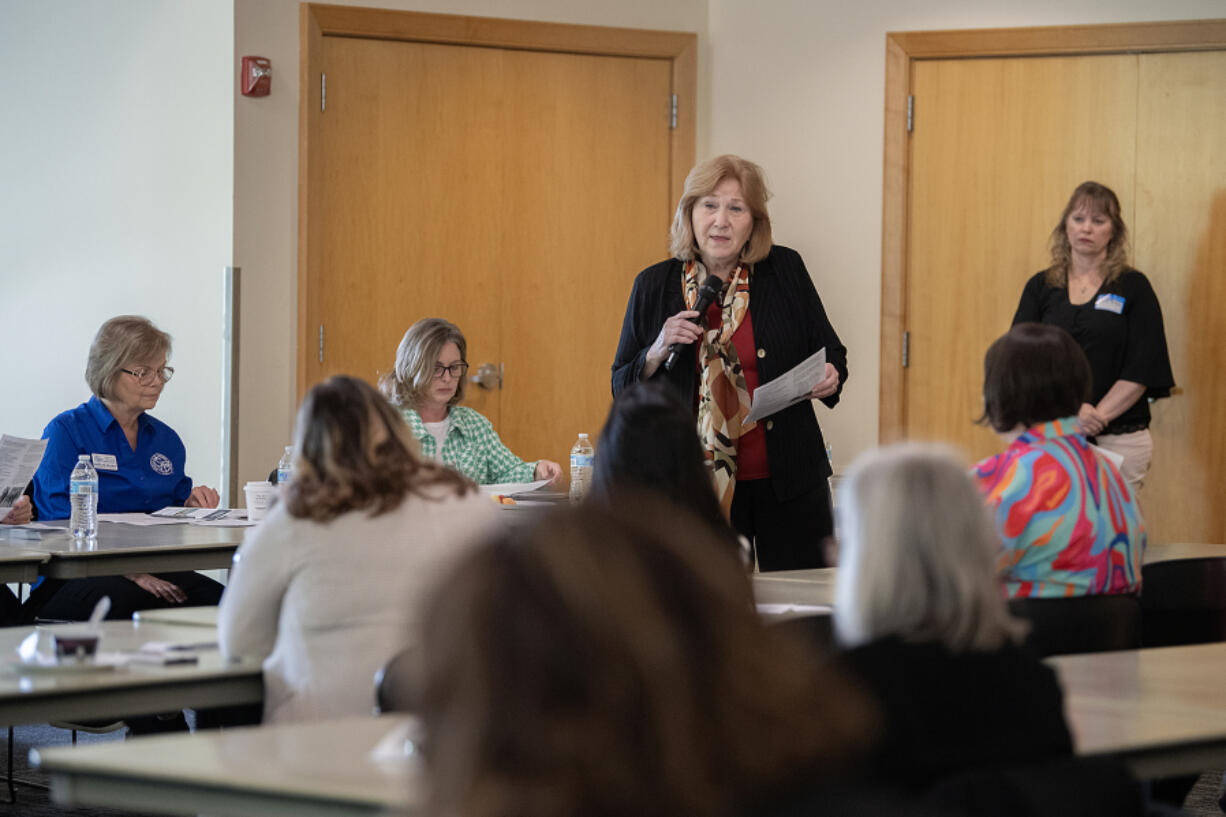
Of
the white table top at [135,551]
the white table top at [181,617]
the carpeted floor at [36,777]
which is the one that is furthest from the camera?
the carpeted floor at [36,777]

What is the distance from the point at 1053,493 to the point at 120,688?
5.82 feet

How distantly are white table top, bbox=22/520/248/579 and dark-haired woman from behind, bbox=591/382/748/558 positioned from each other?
1541mm

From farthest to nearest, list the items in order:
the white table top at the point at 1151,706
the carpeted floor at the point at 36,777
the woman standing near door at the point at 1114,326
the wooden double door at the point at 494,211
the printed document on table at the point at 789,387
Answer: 1. the wooden double door at the point at 494,211
2. the woman standing near door at the point at 1114,326
3. the carpeted floor at the point at 36,777
4. the printed document on table at the point at 789,387
5. the white table top at the point at 1151,706

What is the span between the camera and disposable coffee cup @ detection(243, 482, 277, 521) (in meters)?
4.18

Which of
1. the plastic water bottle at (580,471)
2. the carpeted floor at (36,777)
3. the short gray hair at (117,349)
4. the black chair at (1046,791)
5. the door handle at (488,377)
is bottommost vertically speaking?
the carpeted floor at (36,777)

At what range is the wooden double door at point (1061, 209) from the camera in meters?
5.65

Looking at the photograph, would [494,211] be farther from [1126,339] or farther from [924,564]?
[924,564]

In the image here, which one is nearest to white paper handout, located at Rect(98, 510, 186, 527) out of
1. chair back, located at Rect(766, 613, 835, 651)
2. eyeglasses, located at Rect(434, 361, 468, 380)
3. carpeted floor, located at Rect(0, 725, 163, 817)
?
carpeted floor, located at Rect(0, 725, 163, 817)

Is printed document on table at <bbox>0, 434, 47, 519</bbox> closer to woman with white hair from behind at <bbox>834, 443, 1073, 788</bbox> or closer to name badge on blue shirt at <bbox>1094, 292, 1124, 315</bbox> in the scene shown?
woman with white hair from behind at <bbox>834, 443, 1073, 788</bbox>

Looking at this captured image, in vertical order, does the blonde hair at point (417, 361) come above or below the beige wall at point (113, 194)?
below

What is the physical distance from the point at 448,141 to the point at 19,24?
2128 mm

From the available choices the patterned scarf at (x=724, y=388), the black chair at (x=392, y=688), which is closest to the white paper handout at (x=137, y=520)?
the patterned scarf at (x=724, y=388)

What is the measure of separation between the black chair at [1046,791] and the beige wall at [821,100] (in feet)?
14.6

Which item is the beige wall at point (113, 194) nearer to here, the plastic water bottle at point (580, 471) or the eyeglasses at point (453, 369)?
the eyeglasses at point (453, 369)
